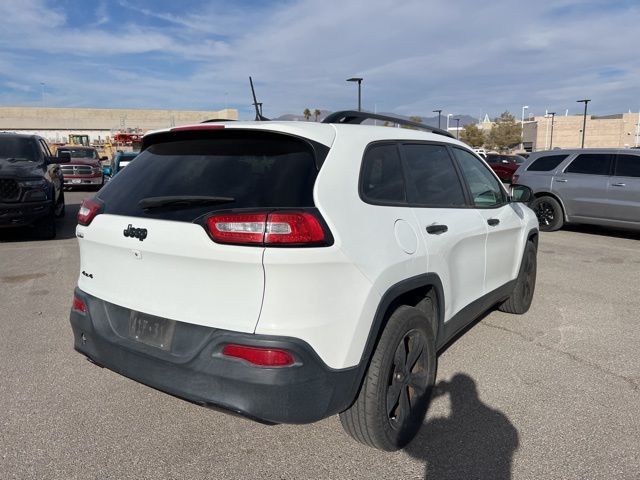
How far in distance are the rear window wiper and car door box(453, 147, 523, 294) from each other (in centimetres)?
213

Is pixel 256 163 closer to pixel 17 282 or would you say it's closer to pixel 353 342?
pixel 353 342

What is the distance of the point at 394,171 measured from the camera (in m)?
2.93

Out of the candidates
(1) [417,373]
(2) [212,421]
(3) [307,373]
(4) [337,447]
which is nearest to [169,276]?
(3) [307,373]

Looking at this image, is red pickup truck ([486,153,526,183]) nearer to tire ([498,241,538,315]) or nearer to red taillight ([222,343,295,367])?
tire ([498,241,538,315])

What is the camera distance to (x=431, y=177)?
330cm

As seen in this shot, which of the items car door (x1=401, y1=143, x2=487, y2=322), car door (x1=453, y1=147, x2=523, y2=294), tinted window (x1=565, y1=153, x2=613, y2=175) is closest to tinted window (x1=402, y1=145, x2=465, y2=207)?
car door (x1=401, y1=143, x2=487, y2=322)

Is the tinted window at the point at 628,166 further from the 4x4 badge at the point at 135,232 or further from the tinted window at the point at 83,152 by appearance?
the tinted window at the point at 83,152

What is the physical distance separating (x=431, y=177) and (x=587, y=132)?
303ft

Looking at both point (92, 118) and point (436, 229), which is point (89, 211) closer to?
point (436, 229)

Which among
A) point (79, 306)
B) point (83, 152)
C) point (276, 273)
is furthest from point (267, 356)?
point (83, 152)

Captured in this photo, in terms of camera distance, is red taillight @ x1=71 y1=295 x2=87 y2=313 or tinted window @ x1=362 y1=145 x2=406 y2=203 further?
red taillight @ x1=71 y1=295 x2=87 y2=313

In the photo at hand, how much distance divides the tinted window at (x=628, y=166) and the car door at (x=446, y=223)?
748 cm

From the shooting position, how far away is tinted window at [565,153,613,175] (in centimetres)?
988

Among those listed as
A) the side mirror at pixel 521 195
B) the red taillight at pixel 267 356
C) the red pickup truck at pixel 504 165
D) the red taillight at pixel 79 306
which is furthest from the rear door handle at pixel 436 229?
the red pickup truck at pixel 504 165
